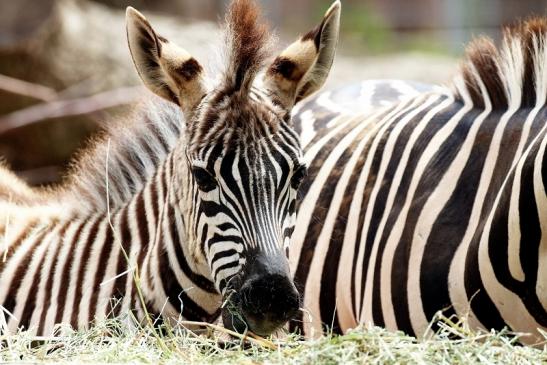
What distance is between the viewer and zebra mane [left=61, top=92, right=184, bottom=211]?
4688 millimetres

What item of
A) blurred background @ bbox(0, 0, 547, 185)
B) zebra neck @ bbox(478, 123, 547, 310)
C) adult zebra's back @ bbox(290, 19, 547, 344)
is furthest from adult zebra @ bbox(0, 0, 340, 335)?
blurred background @ bbox(0, 0, 547, 185)

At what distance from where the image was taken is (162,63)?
401cm

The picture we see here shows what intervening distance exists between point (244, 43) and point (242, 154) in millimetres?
544

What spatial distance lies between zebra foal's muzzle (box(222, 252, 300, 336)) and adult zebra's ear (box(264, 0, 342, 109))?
82 centimetres

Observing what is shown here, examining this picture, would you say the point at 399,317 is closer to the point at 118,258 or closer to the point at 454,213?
the point at 454,213

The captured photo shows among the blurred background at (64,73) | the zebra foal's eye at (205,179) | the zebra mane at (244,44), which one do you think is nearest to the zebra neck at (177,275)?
the zebra foal's eye at (205,179)

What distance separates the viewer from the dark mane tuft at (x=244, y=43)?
3.93 metres

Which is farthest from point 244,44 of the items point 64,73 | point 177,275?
point 64,73

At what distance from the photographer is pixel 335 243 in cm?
508

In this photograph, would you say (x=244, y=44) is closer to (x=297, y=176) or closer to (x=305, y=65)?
(x=305, y=65)

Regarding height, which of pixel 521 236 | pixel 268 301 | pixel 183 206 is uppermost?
pixel 183 206

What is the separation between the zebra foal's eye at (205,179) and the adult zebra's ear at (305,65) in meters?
0.49

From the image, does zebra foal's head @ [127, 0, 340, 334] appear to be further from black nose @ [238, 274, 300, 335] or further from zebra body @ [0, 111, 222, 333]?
zebra body @ [0, 111, 222, 333]

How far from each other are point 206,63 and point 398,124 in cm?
125
